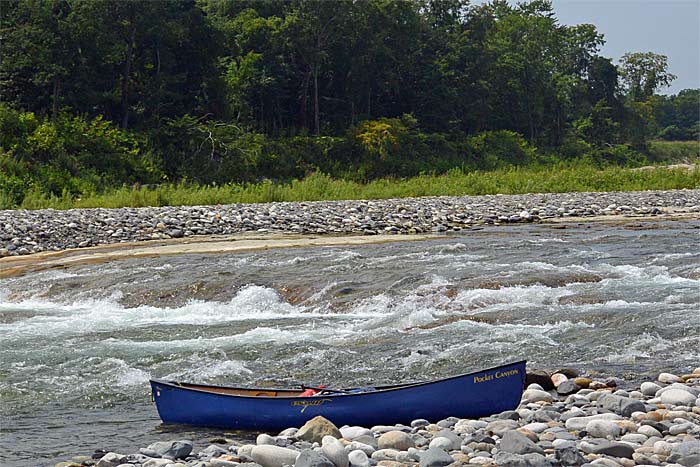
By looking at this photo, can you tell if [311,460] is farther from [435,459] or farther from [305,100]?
[305,100]

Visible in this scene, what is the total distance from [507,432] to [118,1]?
33048 millimetres

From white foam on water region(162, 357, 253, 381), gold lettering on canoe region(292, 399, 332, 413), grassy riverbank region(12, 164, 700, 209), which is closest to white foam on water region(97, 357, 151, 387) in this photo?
white foam on water region(162, 357, 253, 381)

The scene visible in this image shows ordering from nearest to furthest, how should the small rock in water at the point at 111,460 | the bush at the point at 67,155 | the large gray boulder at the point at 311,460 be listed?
the large gray boulder at the point at 311,460, the small rock in water at the point at 111,460, the bush at the point at 67,155

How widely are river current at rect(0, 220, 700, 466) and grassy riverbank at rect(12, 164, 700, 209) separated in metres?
9.46

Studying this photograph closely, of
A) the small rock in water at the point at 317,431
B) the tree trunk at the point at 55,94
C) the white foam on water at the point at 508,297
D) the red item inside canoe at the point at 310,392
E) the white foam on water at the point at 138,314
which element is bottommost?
the white foam on water at the point at 138,314

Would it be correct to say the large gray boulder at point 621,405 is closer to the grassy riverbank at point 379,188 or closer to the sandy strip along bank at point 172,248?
the sandy strip along bank at point 172,248

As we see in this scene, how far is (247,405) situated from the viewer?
6410 millimetres

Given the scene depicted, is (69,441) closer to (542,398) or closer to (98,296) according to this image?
(542,398)

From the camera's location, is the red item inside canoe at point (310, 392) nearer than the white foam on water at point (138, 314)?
Yes

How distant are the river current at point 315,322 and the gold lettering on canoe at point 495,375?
169 centimetres

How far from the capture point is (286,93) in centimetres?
4506

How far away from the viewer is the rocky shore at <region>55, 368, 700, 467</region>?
5086mm

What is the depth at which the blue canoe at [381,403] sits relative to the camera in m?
6.25

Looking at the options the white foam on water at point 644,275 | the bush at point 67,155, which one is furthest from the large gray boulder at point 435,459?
the bush at point 67,155
